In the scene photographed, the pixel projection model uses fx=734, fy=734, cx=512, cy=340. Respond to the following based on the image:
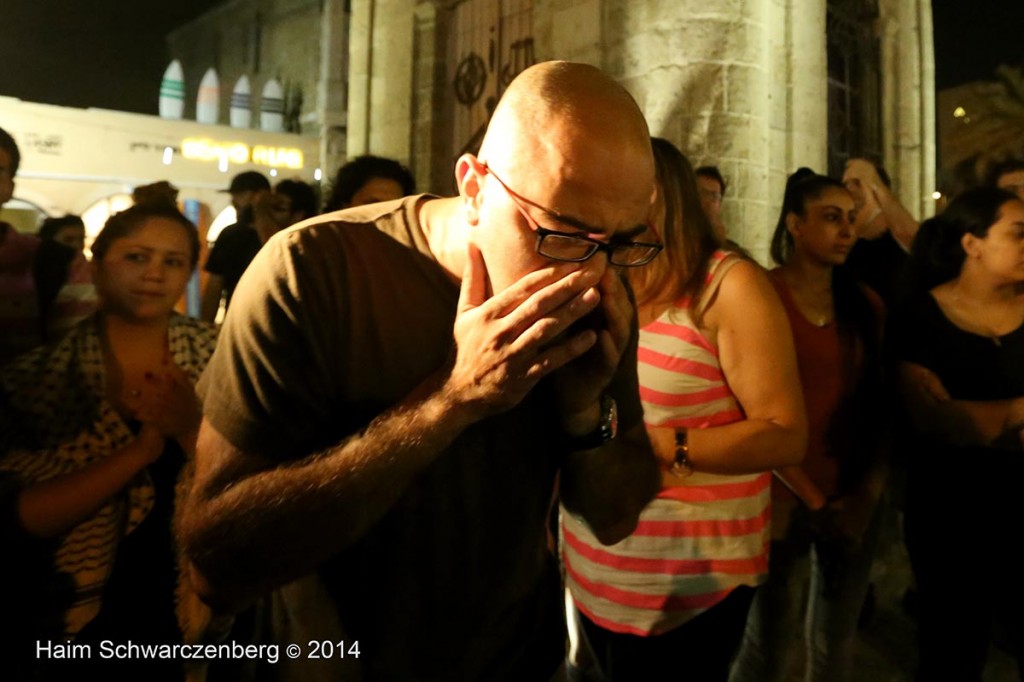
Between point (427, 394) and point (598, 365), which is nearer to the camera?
point (427, 394)

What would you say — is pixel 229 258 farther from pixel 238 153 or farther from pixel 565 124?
pixel 238 153

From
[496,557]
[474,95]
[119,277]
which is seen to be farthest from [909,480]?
[474,95]

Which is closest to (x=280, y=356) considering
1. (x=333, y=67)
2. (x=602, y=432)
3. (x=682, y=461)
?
(x=602, y=432)

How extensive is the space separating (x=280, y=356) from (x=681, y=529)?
140 cm

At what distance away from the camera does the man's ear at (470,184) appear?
139 centimetres

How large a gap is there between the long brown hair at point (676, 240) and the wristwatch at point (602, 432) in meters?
0.75

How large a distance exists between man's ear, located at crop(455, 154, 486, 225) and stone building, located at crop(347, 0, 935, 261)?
382 cm

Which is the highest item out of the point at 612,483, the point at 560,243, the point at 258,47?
the point at 258,47

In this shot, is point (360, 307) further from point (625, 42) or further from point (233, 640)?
point (625, 42)

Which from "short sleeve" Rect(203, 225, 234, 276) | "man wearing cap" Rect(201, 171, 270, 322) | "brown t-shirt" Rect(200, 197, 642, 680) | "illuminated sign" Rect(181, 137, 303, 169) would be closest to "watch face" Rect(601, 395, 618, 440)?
"brown t-shirt" Rect(200, 197, 642, 680)

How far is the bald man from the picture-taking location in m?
1.25

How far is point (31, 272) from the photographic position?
2613 millimetres

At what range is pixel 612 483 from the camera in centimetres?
168

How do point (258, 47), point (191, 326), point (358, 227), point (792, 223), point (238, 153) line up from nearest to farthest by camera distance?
point (358, 227), point (191, 326), point (792, 223), point (238, 153), point (258, 47)
